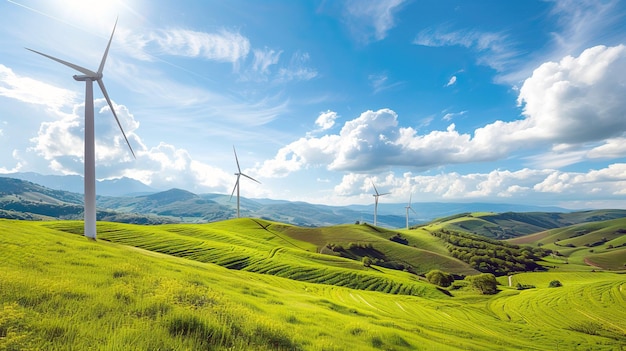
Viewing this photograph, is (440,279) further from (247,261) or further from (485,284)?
(247,261)

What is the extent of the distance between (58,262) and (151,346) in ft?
55.9

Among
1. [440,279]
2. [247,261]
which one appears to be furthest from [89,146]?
[440,279]

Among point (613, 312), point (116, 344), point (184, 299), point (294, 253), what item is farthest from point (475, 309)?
point (116, 344)

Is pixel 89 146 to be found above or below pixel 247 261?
above

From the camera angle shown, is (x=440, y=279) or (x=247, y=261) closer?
(x=247, y=261)

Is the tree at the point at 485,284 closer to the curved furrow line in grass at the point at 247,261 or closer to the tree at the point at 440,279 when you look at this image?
the tree at the point at 440,279

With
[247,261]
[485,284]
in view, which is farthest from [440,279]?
[247,261]

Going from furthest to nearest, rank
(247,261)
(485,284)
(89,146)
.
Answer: (485,284) → (247,261) → (89,146)

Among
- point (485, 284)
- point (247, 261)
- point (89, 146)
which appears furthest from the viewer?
point (485, 284)

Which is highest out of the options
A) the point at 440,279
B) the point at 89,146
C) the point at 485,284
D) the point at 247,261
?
the point at 89,146

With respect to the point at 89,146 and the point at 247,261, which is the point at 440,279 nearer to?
the point at 247,261

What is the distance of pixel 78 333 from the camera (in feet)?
34.2

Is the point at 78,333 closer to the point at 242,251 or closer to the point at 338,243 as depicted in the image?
the point at 242,251

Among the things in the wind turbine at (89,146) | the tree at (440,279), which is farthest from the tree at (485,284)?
the wind turbine at (89,146)
